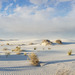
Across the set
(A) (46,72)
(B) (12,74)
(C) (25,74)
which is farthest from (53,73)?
(B) (12,74)

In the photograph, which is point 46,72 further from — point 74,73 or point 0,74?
point 0,74

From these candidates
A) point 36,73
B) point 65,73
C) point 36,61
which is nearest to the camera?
point 65,73

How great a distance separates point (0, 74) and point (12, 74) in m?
0.57

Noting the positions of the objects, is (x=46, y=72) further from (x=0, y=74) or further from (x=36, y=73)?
(x=0, y=74)

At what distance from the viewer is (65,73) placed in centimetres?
589

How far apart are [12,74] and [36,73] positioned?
4.09 feet

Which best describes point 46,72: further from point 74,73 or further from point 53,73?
point 74,73

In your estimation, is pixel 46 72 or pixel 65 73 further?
pixel 46 72

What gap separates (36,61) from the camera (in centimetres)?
848

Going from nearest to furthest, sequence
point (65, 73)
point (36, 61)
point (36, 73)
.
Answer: point (65, 73), point (36, 73), point (36, 61)

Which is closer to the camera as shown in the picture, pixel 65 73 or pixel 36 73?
pixel 65 73

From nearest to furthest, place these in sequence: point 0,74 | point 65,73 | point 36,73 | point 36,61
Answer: point 65,73, point 0,74, point 36,73, point 36,61

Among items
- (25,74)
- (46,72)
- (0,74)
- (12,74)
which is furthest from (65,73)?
(0,74)

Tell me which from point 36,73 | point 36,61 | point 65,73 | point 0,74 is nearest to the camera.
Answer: point 65,73
